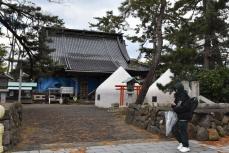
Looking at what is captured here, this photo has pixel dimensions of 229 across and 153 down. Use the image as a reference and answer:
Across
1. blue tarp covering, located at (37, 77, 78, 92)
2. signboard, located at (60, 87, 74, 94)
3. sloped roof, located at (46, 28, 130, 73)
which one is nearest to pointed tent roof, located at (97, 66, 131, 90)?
signboard, located at (60, 87, 74, 94)

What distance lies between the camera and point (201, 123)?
9.30 meters

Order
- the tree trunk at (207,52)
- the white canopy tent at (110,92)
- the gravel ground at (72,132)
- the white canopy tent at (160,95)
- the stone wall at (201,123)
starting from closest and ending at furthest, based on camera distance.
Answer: the gravel ground at (72,132), the stone wall at (201,123), the tree trunk at (207,52), the white canopy tent at (160,95), the white canopy tent at (110,92)

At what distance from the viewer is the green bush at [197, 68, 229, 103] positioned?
1133 centimetres

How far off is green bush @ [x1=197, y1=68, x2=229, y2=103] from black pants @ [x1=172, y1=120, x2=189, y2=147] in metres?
4.25

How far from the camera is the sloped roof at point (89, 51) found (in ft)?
95.0

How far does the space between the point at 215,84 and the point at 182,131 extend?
4.43 meters

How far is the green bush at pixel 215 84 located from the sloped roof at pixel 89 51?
663 inches

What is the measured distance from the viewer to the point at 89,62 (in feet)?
98.2


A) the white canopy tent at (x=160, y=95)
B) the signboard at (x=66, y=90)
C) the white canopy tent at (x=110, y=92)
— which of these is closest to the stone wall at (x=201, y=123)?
the white canopy tent at (x=160, y=95)

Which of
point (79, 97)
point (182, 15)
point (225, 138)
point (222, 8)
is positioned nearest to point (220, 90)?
point (225, 138)

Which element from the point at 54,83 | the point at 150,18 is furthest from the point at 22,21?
the point at 54,83

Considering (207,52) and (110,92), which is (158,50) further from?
(110,92)

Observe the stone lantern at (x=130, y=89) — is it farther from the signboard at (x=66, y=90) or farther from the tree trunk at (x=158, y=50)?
the signboard at (x=66, y=90)

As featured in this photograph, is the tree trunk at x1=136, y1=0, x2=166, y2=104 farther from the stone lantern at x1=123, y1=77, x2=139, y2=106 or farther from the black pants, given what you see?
the black pants
